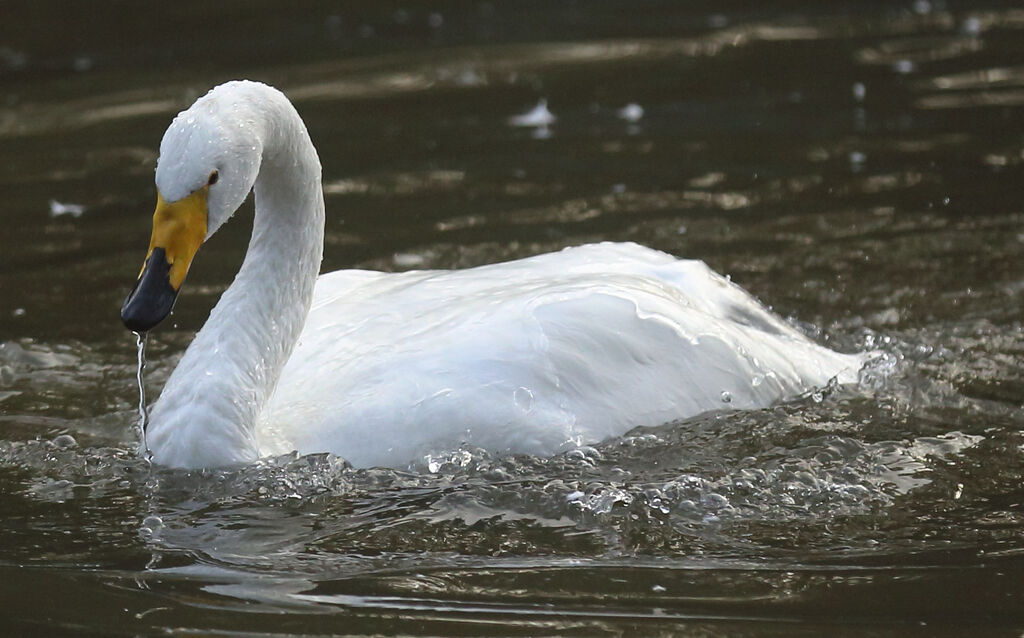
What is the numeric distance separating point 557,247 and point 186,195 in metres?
3.95

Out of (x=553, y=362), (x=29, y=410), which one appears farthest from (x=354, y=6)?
(x=553, y=362)

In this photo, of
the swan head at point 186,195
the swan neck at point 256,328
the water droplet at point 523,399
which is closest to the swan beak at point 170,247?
the swan head at point 186,195

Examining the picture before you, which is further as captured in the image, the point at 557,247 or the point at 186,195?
the point at 557,247

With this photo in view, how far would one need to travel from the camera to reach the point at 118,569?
490cm

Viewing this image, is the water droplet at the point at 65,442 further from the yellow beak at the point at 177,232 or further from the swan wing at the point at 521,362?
the yellow beak at the point at 177,232

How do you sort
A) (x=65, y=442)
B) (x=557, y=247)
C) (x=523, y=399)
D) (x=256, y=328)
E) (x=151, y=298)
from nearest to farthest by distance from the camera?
(x=151, y=298) < (x=523, y=399) < (x=256, y=328) < (x=65, y=442) < (x=557, y=247)

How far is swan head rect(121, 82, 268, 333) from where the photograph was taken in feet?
16.0

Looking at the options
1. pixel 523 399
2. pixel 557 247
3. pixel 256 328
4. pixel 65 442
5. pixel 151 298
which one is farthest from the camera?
pixel 557 247

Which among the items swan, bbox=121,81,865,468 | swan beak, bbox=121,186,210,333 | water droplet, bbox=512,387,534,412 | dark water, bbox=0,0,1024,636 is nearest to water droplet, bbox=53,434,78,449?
dark water, bbox=0,0,1024,636

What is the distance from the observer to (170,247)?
16.3 feet

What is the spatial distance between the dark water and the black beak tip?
0.79 meters

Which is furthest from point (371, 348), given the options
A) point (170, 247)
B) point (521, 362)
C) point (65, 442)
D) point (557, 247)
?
point (557, 247)

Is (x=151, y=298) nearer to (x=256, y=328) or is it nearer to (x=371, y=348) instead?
(x=256, y=328)

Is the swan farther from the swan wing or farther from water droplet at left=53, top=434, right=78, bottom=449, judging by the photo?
water droplet at left=53, top=434, right=78, bottom=449
